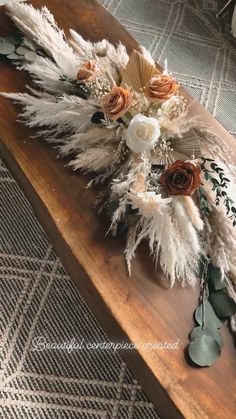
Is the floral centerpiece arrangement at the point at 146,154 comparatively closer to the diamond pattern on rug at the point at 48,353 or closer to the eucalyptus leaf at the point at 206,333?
the eucalyptus leaf at the point at 206,333

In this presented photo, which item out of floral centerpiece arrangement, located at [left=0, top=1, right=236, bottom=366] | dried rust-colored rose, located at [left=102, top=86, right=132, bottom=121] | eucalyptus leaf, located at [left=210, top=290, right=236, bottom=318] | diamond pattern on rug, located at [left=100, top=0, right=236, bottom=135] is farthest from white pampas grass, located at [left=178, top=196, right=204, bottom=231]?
diamond pattern on rug, located at [left=100, top=0, right=236, bottom=135]

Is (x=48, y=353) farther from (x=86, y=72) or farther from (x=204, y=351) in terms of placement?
(x=86, y=72)

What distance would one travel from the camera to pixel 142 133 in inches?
43.5

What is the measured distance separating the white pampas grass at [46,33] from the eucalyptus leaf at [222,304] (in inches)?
27.6

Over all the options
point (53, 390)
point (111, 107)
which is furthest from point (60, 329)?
point (111, 107)

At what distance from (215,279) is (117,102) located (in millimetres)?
458

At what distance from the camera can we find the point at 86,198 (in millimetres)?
1139

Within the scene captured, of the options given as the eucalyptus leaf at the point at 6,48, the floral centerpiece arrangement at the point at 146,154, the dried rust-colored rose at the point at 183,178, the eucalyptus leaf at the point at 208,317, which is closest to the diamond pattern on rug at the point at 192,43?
the floral centerpiece arrangement at the point at 146,154

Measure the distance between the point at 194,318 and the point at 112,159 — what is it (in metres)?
0.42

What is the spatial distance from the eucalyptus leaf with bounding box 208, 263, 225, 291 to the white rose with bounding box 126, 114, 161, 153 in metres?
0.32

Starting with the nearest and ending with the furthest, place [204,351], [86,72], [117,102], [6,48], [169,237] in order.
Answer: [204,351]
[169,237]
[117,102]
[86,72]
[6,48]

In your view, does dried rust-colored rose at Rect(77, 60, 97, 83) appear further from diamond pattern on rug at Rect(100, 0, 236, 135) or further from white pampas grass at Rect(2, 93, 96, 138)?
diamond pattern on rug at Rect(100, 0, 236, 135)

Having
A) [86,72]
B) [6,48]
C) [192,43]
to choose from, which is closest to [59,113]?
[86,72]

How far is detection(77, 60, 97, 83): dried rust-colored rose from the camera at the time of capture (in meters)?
1.26
